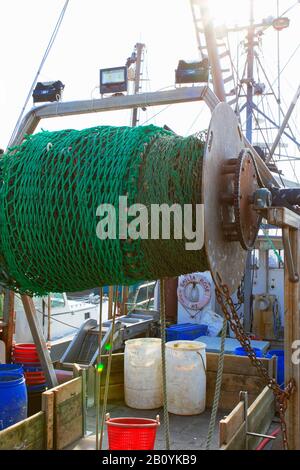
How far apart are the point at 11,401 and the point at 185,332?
18.7 ft

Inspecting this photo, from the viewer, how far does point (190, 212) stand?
201cm

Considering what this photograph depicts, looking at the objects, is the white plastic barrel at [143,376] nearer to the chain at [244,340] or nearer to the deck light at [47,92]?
the deck light at [47,92]

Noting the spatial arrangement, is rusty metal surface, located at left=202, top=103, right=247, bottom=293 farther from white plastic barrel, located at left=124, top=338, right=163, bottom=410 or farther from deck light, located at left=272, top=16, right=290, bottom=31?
deck light, located at left=272, top=16, right=290, bottom=31

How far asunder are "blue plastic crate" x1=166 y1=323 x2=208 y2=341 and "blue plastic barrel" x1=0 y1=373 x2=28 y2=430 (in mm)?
5155

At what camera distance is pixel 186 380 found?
583cm

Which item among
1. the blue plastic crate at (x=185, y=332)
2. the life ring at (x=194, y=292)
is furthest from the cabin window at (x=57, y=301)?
the blue plastic crate at (x=185, y=332)

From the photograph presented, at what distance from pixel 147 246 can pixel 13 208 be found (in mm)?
645

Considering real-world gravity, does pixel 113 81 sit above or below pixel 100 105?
above

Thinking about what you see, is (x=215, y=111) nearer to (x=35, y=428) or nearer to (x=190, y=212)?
(x=190, y=212)

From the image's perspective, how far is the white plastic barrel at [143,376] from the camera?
6004mm

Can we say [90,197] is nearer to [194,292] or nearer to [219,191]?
[219,191]

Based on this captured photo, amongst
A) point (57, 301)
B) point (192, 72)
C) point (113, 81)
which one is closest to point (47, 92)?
point (113, 81)

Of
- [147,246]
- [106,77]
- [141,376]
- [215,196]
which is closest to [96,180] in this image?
[147,246]

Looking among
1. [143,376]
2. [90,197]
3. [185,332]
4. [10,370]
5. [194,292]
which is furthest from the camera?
[194,292]
